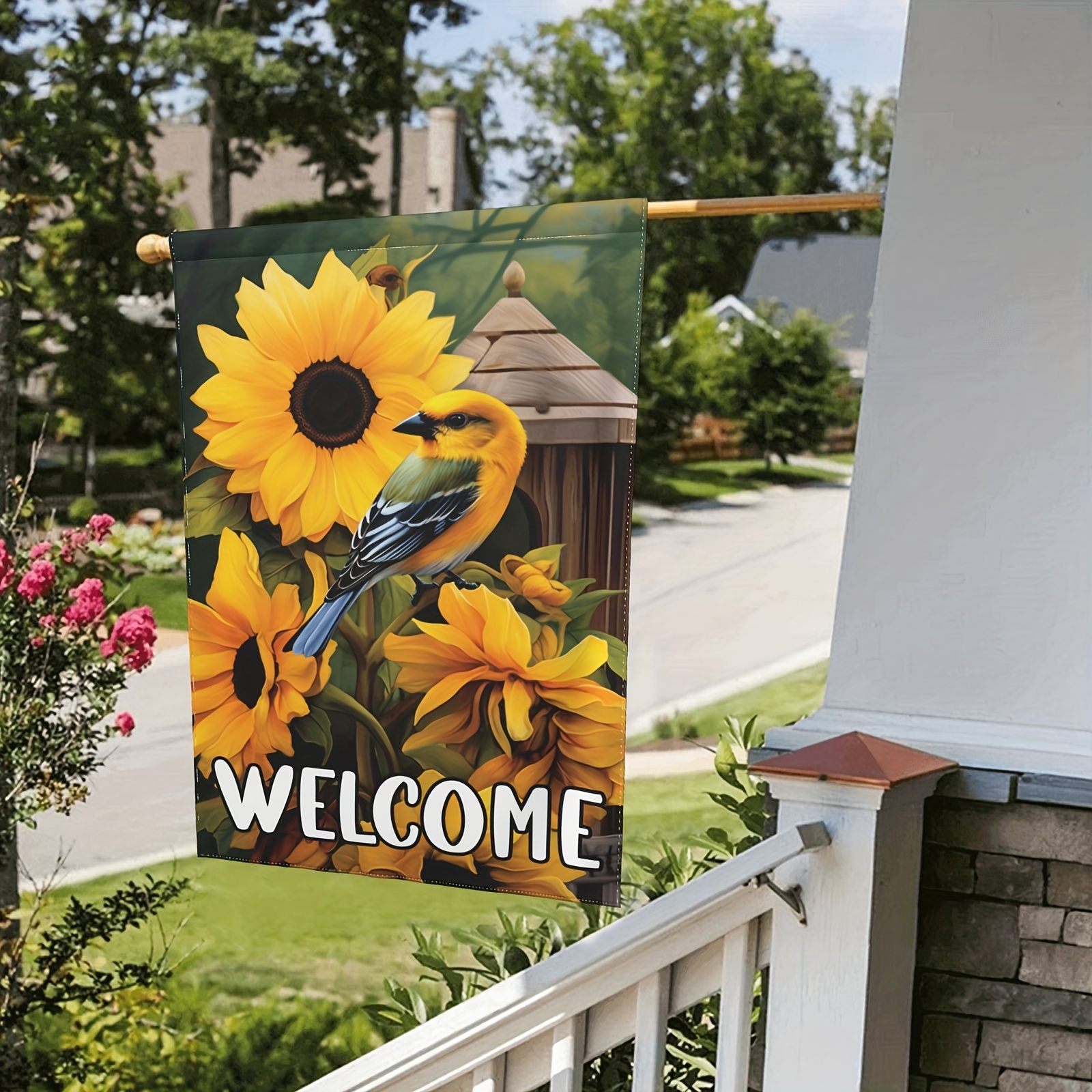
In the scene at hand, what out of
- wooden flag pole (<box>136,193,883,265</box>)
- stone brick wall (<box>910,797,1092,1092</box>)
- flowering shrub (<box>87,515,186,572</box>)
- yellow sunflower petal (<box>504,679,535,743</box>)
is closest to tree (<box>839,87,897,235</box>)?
flowering shrub (<box>87,515,186,572</box>)

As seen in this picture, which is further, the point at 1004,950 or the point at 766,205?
the point at 766,205

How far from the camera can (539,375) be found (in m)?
2.13

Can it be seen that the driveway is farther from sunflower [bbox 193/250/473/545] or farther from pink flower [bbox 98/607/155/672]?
sunflower [bbox 193/250/473/545]

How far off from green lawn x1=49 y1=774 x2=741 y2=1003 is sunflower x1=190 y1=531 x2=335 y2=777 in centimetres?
300

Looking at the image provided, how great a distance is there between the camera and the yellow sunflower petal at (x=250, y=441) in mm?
2301

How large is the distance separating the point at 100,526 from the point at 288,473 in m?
1.88

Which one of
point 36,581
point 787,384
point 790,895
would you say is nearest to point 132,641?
point 36,581

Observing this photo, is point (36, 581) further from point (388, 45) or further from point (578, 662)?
point (388, 45)

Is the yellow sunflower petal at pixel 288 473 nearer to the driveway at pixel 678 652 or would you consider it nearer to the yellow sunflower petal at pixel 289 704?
the yellow sunflower petal at pixel 289 704

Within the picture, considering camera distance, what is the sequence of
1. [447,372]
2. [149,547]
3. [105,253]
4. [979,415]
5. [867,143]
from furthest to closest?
1. [867,143]
2. [149,547]
3. [105,253]
4. [447,372]
5. [979,415]

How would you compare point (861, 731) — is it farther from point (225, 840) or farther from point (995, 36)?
point (225, 840)

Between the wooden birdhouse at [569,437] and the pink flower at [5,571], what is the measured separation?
2160mm

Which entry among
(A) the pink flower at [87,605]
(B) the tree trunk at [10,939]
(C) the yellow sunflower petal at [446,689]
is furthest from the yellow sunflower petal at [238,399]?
(B) the tree trunk at [10,939]

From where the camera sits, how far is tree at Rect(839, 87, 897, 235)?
5711 mm
